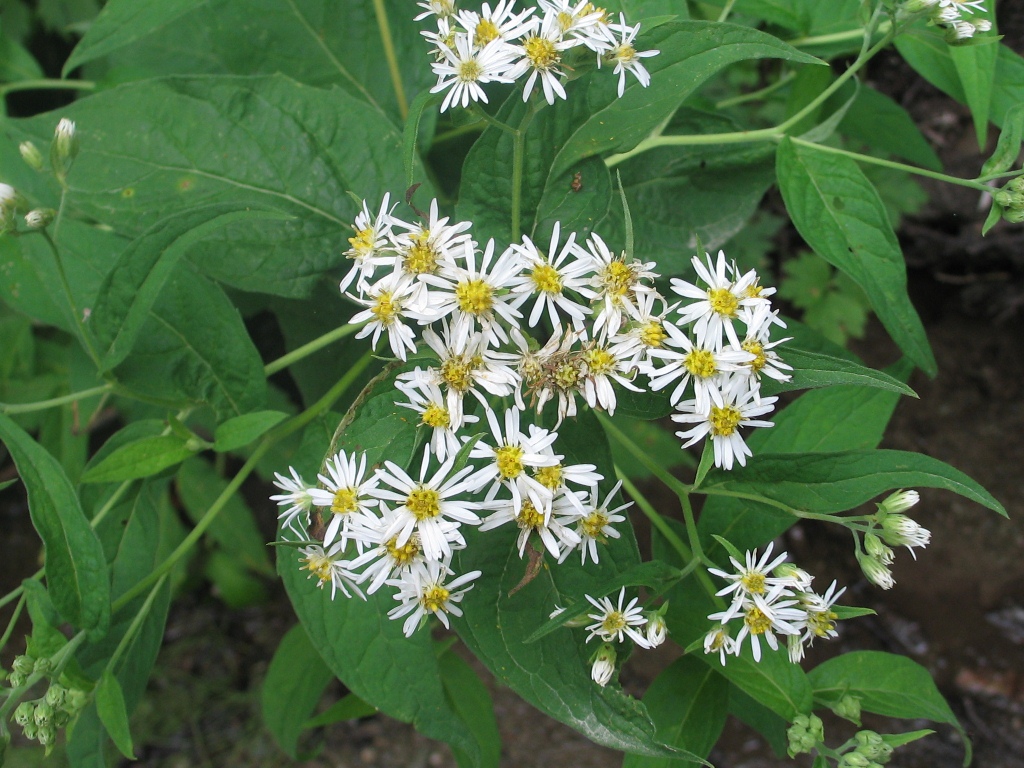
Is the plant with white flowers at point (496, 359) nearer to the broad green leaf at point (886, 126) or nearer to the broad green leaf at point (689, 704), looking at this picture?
the broad green leaf at point (689, 704)

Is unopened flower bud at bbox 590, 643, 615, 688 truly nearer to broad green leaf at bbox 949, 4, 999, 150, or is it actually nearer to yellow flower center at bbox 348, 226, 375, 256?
yellow flower center at bbox 348, 226, 375, 256

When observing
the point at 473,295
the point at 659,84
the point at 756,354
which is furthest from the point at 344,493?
the point at 659,84

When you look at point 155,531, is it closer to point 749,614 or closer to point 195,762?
point 749,614

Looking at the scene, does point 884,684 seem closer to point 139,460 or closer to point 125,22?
point 139,460

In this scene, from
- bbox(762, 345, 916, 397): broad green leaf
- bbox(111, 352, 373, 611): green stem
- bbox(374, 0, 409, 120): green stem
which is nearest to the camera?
bbox(762, 345, 916, 397): broad green leaf

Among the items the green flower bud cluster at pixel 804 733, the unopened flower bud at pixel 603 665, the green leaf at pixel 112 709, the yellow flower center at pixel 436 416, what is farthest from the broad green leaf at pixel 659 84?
the green leaf at pixel 112 709

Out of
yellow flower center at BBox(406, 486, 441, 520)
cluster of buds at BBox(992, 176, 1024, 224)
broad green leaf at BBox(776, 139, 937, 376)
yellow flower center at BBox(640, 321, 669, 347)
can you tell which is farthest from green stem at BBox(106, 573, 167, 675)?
cluster of buds at BBox(992, 176, 1024, 224)
